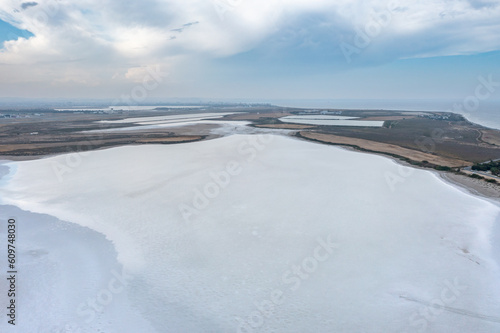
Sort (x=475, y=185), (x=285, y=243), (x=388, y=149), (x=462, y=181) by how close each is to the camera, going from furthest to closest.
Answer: (x=388, y=149), (x=462, y=181), (x=475, y=185), (x=285, y=243)

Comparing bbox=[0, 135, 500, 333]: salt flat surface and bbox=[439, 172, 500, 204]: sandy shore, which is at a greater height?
bbox=[439, 172, 500, 204]: sandy shore

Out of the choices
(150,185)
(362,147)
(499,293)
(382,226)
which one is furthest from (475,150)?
(150,185)

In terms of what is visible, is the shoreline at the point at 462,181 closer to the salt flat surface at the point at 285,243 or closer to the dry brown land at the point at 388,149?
the salt flat surface at the point at 285,243

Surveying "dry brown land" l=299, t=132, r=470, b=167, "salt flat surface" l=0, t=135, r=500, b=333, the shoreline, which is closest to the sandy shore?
the shoreline

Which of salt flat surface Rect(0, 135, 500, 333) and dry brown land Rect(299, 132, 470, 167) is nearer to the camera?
salt flat surface Rect(0, 135, 500, 333)

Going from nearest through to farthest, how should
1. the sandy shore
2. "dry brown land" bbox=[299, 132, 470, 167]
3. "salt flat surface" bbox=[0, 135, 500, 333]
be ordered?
"salt flat surface" bbox=[0, 135, 500, 333]
the sandy shore
"dry brown land" bbox=[299, 132, 470, 167]

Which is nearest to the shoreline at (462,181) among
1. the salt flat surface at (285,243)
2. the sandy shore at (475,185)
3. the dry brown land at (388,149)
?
the sandy shore at (475,185)

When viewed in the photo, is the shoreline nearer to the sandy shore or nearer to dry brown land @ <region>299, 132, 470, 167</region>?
the sandy shore

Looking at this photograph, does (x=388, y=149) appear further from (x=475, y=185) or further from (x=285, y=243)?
(x=285, y=243)

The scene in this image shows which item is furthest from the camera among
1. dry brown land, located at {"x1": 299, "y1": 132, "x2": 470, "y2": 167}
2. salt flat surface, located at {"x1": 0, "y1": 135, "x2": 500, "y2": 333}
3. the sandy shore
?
dry brown land, located at {"x1": 299, "y1": 132, "x2": 470, "y2": 167}

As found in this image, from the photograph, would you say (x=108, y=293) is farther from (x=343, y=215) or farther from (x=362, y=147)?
(x=362, y=147)

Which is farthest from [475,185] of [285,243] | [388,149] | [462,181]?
[285,243]
